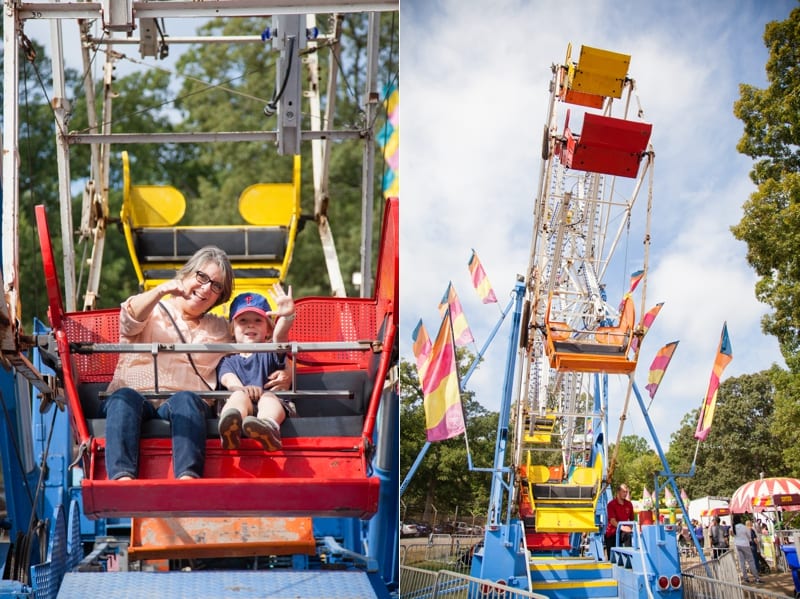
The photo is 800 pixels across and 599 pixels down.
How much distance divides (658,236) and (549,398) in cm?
443

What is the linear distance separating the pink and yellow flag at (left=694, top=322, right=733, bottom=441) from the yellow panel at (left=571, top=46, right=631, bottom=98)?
5.53 feet

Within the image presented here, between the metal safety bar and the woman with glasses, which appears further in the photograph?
the woman with glasses

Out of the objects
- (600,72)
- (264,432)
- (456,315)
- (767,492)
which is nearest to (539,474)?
(767,492)

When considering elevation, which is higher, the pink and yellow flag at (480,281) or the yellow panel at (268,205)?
the yellow panel at (268,205)

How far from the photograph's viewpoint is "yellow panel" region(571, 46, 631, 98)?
559cm

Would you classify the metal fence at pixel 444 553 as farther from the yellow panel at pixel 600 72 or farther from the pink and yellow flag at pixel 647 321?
the yellow panel at pixel 600 72

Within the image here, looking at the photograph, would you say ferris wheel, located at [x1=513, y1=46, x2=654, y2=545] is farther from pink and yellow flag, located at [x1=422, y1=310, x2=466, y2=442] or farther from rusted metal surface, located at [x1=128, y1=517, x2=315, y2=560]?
rusted metal surface, located at [x1=128, y1=517, x2=315, y2=560]

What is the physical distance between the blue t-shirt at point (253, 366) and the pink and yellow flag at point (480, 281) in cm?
201

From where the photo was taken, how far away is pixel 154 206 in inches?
253

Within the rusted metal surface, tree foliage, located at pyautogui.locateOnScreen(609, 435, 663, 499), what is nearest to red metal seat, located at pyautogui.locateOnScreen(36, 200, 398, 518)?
the rusted metal surface

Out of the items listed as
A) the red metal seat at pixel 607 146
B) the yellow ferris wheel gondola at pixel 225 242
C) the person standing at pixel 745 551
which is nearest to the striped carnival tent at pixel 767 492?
the person standing at pixel 745 551

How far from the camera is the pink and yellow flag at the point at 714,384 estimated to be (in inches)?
208

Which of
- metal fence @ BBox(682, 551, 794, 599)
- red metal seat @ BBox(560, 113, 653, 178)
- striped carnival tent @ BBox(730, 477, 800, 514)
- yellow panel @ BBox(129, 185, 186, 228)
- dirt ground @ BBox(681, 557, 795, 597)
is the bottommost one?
dirt ground @ BBox(681, 557, 795, 597)

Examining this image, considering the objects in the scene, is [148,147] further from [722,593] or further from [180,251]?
[722,593]
